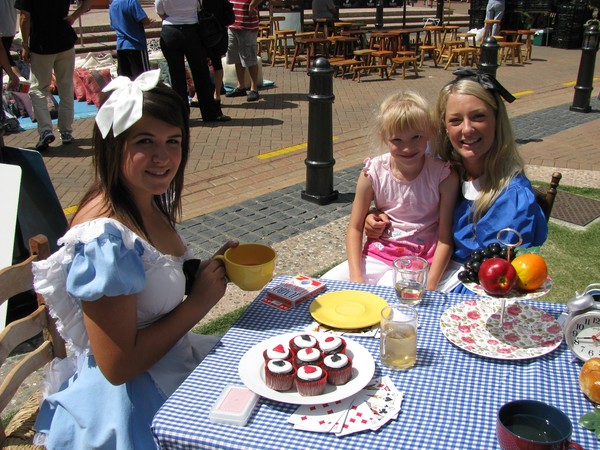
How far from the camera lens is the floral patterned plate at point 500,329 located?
1.86 metres

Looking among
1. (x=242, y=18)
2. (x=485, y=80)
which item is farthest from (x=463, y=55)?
(x=485, y=80)

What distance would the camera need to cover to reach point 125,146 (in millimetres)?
1938

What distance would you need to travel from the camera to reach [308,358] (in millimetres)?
1697

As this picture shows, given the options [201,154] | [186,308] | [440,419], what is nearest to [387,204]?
[186,308]

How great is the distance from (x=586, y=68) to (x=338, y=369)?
8546 mm

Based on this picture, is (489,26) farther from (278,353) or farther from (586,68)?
(278,353)

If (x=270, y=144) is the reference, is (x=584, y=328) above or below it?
above

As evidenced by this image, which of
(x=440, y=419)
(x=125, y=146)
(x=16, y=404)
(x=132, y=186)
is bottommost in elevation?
(x=16, y=404)

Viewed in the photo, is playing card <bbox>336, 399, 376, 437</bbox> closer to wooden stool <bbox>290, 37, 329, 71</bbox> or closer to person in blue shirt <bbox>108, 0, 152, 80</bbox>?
person in blue shirt <bbox>108, 0, 152, 80</bbox>

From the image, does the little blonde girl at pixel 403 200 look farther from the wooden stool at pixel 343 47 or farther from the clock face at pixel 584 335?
the wooden stool at pixel 343 47

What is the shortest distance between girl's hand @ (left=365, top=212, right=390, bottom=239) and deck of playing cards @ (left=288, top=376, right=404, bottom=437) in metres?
1.36

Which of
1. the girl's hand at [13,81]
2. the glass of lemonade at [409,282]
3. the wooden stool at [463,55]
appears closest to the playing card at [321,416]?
the glass of lemonade at [409,282]

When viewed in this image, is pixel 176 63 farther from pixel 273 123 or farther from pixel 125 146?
pixel 125 146

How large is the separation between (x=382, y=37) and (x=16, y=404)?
12.0 meters
